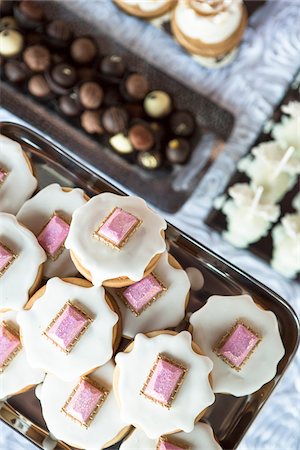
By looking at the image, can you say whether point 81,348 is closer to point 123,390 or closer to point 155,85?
point 123,390

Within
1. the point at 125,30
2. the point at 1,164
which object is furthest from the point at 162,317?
the point at 125,30

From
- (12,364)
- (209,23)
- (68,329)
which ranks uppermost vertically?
(209,23)

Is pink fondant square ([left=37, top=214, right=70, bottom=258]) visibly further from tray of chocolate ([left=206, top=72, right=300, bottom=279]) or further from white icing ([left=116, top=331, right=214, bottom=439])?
tray of chocolate ([left=206, top=72, right=300, bottom=279])

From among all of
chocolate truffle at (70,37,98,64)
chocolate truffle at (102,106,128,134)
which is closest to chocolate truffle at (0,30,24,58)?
chocolate truffle at (70,37,98,64)

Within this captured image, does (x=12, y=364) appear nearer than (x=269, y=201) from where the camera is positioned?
Yes

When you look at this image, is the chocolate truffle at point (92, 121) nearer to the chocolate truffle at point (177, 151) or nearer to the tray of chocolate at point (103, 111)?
the tray of chocolate at point (103, 111)

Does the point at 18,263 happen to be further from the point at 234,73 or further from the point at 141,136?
the point at 234,73

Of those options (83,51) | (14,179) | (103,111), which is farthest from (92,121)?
(14,179)
